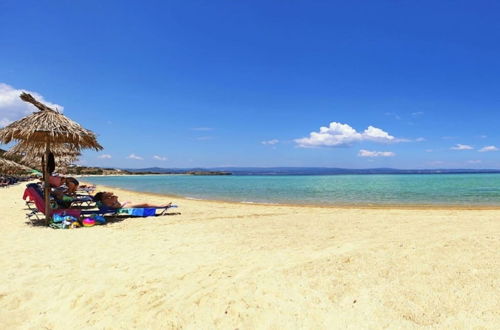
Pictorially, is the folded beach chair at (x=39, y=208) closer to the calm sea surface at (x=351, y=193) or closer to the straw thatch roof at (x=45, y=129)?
the straw thatch roof at (x=45, y=129)

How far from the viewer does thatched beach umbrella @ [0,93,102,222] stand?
28.0ft

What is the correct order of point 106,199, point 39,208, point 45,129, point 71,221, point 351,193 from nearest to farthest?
point 45,129
point 71,221
point 39,208
point 106,199
point 351,193

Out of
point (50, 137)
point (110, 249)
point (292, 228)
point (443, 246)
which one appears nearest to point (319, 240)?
point (292, 228)

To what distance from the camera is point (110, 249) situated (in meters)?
6.16

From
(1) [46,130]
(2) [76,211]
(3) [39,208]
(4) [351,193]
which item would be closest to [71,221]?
(2) [76,211]

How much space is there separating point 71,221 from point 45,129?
2.62 m

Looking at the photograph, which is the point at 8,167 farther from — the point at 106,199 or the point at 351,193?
the point at 351,193

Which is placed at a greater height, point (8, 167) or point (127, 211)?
point (8, 167)

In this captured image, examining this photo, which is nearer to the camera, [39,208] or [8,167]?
[39,208]

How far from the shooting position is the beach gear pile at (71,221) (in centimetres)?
851

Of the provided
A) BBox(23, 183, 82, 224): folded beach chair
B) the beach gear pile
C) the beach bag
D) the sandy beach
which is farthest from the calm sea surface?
the sandy beach

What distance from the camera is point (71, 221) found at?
8742mm

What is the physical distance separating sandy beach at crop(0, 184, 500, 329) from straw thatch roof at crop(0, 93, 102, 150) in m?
2.94

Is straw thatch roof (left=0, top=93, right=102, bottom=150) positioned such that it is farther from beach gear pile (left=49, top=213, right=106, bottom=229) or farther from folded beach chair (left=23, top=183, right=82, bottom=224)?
beach gear pile (left=49, top=213, right=106, bottom=229)
